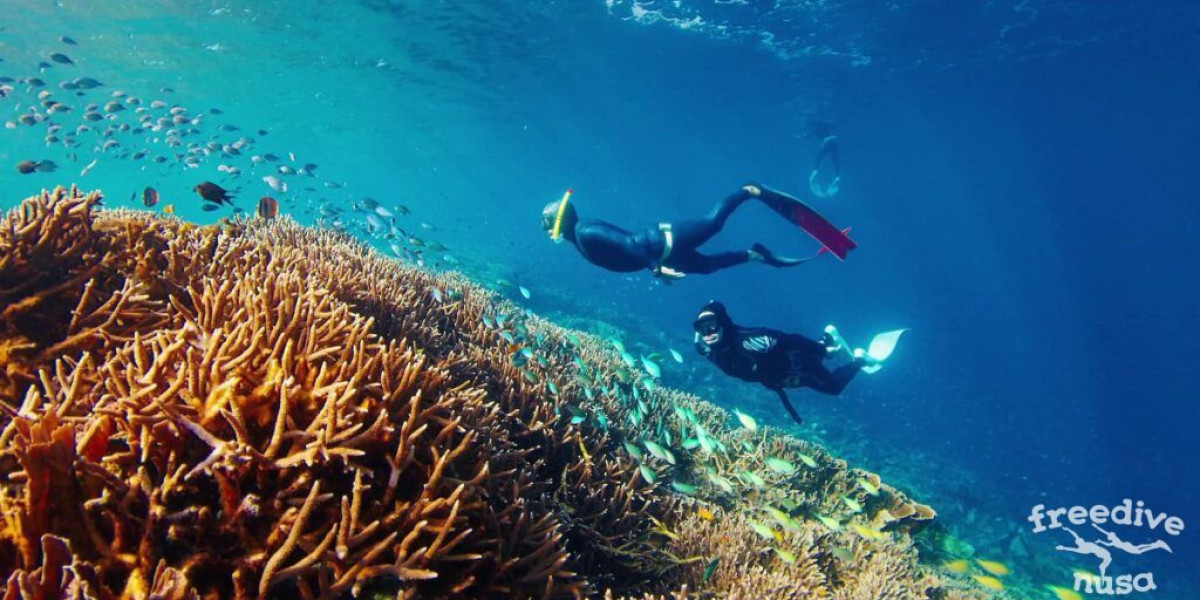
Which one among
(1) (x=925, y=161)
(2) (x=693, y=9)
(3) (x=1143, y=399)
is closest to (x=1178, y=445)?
(3) (x=1143, y=399)

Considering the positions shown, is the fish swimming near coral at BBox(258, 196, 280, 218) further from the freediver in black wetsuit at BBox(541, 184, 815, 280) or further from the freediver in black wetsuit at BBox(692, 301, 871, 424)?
the freediver in black wetsuit at BBox(692, 301, 871, 424)

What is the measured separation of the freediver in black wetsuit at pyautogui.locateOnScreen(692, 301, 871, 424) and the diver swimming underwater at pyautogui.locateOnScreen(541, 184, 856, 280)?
1455 millimetres

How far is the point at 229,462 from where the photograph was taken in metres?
2.04

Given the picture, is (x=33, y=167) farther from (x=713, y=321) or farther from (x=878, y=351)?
(x=878, y=351)

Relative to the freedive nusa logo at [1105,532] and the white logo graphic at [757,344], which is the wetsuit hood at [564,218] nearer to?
the white logo graphic at [757,344]

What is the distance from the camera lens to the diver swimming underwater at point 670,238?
894 cm

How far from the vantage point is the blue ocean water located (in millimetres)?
21812

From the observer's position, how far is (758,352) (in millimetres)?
8242

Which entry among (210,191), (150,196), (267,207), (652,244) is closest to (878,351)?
(652,244)

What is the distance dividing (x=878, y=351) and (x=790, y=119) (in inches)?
1387

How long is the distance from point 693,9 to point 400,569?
26946mm

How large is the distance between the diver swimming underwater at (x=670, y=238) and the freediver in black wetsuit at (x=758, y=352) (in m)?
1.46

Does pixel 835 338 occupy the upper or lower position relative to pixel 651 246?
lower

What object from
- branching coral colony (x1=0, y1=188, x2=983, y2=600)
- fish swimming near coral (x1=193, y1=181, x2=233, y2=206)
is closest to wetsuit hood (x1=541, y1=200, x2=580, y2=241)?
branching coral colony (x1=0, y1=188, x2=983, y2=600)
